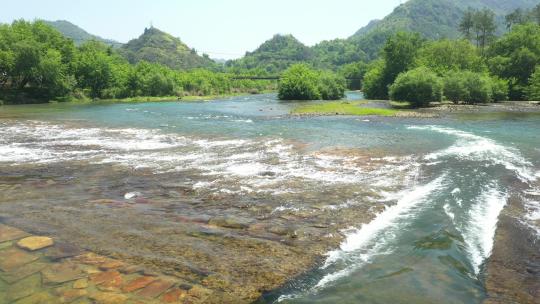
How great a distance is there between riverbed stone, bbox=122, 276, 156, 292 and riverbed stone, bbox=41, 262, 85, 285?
52.3 inches

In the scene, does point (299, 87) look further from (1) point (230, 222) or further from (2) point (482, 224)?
(1) point (230, 222)

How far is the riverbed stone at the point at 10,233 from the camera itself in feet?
40.6

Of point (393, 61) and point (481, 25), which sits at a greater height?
point (481, 25)

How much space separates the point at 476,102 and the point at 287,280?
295ft

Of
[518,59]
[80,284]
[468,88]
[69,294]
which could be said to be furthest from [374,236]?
[518,59]

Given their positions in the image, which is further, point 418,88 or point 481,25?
point 481,25

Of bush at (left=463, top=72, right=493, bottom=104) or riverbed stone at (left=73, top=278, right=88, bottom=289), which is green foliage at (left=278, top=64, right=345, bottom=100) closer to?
bush at (left=463, top=72, right=493, bottom=104)

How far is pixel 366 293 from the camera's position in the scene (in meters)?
9.53

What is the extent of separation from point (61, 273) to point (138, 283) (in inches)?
82.7

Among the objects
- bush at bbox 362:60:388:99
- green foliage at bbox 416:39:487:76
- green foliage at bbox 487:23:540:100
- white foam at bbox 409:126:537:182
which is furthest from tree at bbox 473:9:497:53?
white foam at bbox 409:126:537:182

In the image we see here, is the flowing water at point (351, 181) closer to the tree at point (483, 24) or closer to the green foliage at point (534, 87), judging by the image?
the green foliage at point (534, 87)

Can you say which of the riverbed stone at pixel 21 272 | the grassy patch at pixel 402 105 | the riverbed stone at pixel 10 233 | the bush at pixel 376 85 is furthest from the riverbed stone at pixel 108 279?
the bush at pixel 376 85

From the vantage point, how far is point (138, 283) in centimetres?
968

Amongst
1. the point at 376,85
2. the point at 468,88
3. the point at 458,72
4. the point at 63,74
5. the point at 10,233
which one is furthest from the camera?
the point at 376,85
